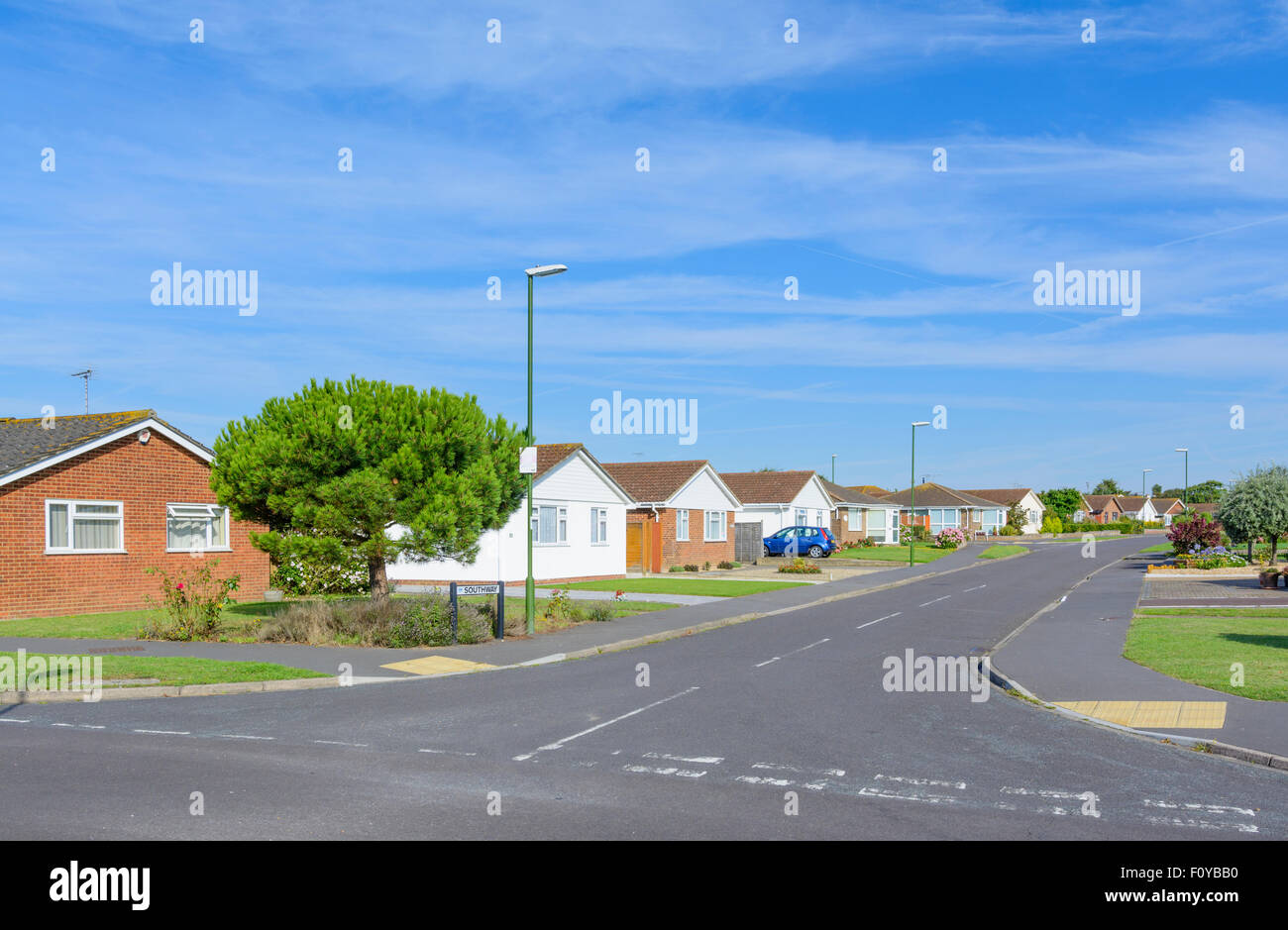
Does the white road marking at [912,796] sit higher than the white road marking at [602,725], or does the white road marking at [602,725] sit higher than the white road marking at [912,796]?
the white road marking at [912,796]

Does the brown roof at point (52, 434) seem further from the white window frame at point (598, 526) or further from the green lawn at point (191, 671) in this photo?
the white window frame at point (598, 526)

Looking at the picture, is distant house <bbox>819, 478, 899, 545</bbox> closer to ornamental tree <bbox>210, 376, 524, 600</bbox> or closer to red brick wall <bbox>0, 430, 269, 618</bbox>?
red brick wall <bbox>0, 430, 269, 618</bbox>

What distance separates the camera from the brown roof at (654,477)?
143 feet

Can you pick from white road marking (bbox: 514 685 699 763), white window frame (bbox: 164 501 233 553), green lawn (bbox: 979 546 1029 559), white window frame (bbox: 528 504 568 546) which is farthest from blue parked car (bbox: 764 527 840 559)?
white road marking (bbox: 514 685 699 763)

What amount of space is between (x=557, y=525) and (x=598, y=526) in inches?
117

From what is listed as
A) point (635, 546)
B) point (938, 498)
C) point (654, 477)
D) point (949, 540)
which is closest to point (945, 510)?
point (938, 498)

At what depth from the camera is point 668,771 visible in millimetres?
9031

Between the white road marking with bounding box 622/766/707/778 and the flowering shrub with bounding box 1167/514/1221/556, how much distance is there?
43.9 meters

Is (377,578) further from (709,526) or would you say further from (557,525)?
(709,526)

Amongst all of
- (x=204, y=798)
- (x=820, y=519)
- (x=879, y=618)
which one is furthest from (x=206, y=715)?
(x=820, y=519)

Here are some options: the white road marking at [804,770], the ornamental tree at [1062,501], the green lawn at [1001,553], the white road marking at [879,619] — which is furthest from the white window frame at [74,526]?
the ornamental tree at [1062,501]

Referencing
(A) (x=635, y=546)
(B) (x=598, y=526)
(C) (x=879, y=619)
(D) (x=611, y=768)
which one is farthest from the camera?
(A) (x=635, y=546)

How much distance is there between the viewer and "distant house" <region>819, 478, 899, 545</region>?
73188 mm

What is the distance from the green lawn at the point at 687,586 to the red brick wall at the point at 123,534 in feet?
35.5
